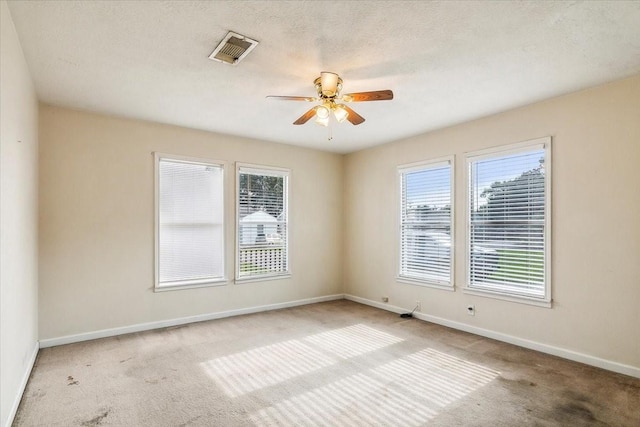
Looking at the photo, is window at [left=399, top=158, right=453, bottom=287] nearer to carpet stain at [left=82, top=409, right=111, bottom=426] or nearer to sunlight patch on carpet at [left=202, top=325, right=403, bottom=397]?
sunlight patch on carpet at [left=202, top=325, right=403, bottom=397]

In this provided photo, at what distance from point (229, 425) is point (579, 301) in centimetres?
341

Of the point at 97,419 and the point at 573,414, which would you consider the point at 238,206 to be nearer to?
the point at 97,419

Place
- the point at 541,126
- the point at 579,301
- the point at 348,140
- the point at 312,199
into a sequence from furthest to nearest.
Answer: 1. the point at 312,199
2. the point at 348,140
3. the point at 541,126
4. the point at 579,301

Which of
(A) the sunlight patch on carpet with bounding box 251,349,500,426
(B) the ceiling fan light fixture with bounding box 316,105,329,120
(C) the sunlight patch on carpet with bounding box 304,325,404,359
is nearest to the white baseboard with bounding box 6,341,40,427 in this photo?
(A) the sunlight patch on carpet with bounding box 251,349,500,426

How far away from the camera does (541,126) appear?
375 centimetres

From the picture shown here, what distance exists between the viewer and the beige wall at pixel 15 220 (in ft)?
7.20

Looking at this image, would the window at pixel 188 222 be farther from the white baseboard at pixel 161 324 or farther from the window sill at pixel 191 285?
the white baseboard at pixel 161 324

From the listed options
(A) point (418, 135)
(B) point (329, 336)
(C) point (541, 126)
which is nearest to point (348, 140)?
(A) point (418, 135)

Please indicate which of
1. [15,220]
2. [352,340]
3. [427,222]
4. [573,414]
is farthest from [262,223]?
[573,414]

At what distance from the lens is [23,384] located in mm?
2840

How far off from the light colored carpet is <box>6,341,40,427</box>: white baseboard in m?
0.04

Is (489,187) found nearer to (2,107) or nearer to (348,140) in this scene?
(348,140)

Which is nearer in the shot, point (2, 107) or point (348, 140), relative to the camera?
point (2, 107)

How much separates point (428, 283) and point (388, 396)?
7.78 feet
